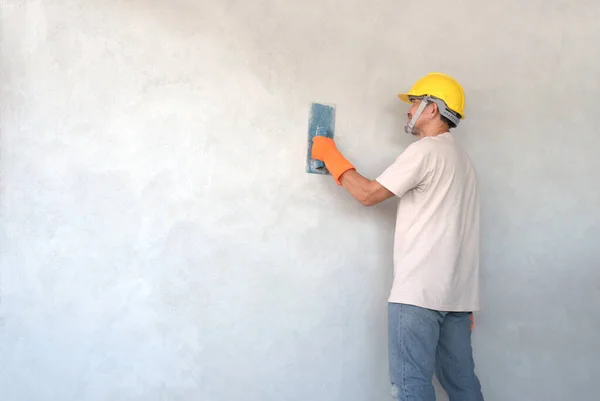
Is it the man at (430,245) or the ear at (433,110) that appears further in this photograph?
the ear at (433,110)

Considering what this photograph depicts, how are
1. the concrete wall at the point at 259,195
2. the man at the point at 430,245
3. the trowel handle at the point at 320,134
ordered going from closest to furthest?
the concrete wall at the point at 259,195
the man at the point at 430,245
the trowel handle at the point at 320,134

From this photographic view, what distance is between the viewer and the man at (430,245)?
1.97 metres

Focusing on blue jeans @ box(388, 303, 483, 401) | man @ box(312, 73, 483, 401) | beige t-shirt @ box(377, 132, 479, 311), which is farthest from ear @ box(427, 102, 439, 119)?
blue jeans @ box(388, 303, 483, 401)

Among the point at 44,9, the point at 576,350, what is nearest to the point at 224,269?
the point at 44,9

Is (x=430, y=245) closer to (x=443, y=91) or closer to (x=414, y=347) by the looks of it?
(x=414, y=347)

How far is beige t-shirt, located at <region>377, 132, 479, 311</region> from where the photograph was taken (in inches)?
78.6

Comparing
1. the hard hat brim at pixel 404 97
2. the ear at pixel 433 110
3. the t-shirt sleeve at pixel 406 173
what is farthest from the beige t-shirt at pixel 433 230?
the hard hat brim at pixel 404 97

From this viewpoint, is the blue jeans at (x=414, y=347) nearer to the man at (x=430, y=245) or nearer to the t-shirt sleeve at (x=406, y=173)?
the man at (x=430, y=245)

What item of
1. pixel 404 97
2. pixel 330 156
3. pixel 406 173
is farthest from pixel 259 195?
pixel 404 97

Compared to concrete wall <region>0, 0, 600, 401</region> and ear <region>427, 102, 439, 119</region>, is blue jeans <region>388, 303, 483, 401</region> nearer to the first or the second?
concrete wall <region>0, 0, 600, 401</region>

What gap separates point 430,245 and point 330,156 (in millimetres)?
496

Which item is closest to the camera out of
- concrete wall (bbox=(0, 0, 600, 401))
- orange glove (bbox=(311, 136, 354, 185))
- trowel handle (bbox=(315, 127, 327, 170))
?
concrete wall (bbox=(0, 0, 600, 401))

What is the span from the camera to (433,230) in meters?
2.03

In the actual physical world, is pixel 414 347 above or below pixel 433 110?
below
